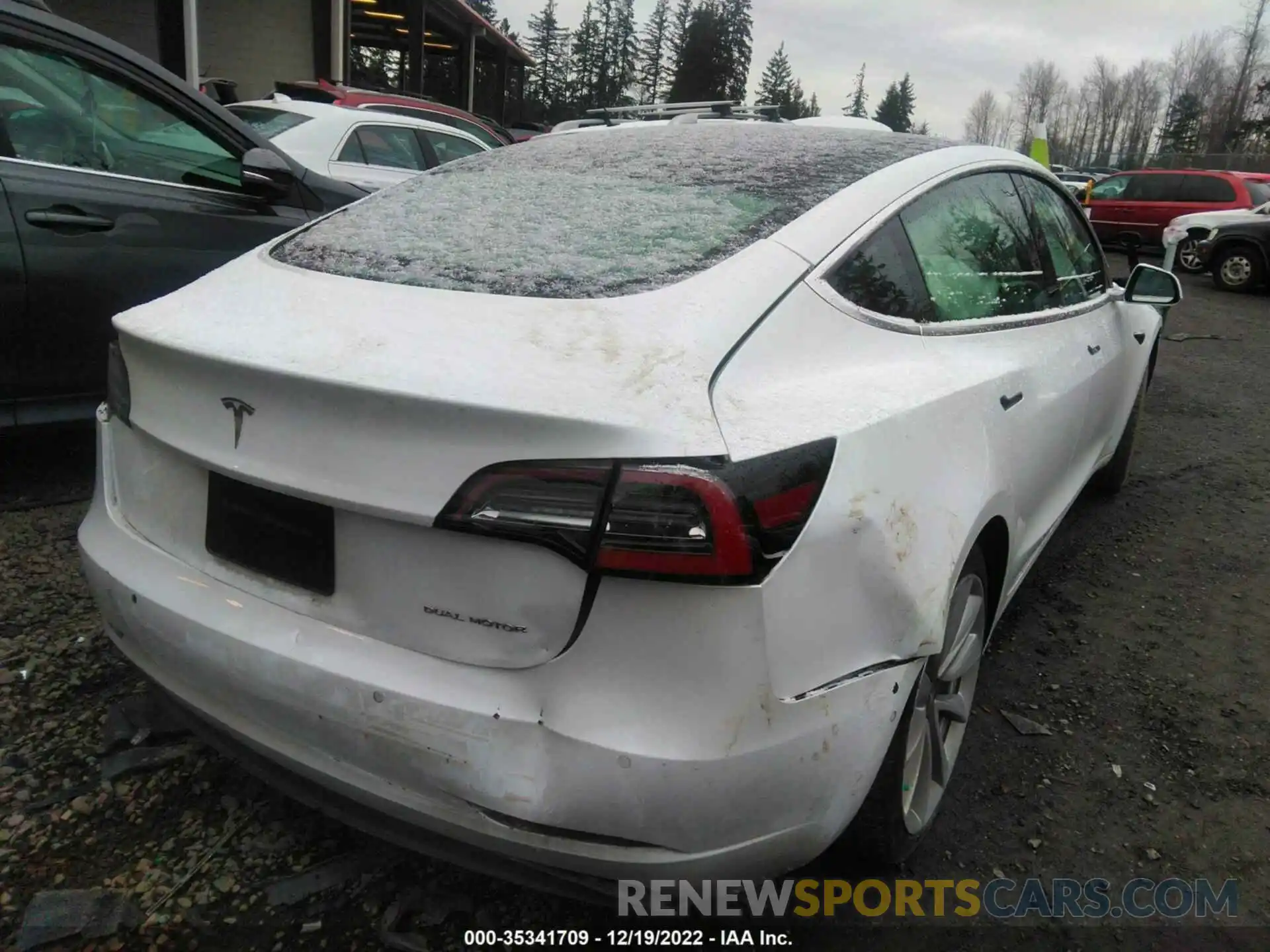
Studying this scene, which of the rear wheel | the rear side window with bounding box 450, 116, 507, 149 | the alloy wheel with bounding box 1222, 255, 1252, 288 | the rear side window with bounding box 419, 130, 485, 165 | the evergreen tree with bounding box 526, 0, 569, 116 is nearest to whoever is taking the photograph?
the rear side window with bounding box 419, 130, 485, 165

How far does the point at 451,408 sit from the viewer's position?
1.49m

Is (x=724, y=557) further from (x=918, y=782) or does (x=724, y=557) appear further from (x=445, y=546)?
(x=918, y=782)

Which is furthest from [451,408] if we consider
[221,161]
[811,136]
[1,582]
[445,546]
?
[221,161]

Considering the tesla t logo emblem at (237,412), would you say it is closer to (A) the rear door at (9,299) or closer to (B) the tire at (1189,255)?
(A) the rear door at (9,299)

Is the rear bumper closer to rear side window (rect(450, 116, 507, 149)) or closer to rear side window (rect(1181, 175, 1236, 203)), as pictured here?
rear side window (rect(450, 116, 507, 149))

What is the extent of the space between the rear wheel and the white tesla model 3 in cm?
1542

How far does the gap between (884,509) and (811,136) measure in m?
1.33

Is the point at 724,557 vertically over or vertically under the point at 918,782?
over

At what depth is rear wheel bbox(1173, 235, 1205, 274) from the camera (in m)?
15.2

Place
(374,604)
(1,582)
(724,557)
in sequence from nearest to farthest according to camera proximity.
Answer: (724,557) < (374,604) < (1,582)

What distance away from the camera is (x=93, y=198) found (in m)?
3.46

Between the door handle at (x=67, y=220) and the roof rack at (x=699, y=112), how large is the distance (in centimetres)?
183

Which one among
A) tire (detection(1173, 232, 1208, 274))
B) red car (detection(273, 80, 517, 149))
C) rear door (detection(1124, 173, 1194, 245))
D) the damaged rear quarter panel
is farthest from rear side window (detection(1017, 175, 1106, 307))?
rear door (detection(1124, 173, 1194, 245))

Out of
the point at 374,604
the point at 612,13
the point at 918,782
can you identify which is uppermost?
the point at 612,13
